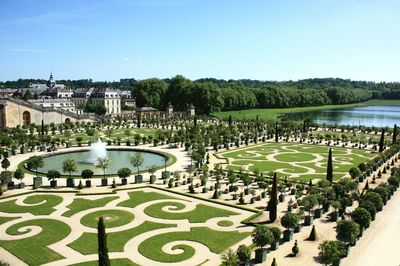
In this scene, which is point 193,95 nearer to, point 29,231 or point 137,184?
point 137,184

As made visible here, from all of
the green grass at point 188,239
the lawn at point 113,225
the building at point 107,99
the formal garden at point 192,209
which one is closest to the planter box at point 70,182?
the formal garden at point 192,209

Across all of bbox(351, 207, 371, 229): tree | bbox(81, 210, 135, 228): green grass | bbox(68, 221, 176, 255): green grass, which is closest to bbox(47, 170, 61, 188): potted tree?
bbox(81, 210, 135, 228): green grass

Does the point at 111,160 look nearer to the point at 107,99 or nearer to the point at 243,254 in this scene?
the point at 243,254

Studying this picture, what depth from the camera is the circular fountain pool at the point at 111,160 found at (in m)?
56.3

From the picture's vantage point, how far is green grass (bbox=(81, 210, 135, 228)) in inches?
1344

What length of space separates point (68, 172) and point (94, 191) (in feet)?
32.6

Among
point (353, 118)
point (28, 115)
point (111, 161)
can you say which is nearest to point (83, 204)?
point (111, 161)

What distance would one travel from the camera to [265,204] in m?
40.1

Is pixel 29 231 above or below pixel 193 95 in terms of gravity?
below

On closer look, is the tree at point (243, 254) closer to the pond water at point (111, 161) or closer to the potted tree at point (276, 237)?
the potted tree at point (276, 237)

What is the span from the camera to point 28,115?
106 meters

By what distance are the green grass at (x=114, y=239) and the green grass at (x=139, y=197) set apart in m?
5.93

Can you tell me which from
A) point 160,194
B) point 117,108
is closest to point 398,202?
point 160,194

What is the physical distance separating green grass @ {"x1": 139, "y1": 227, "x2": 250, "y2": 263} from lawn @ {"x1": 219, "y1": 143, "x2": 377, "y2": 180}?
908 inches
